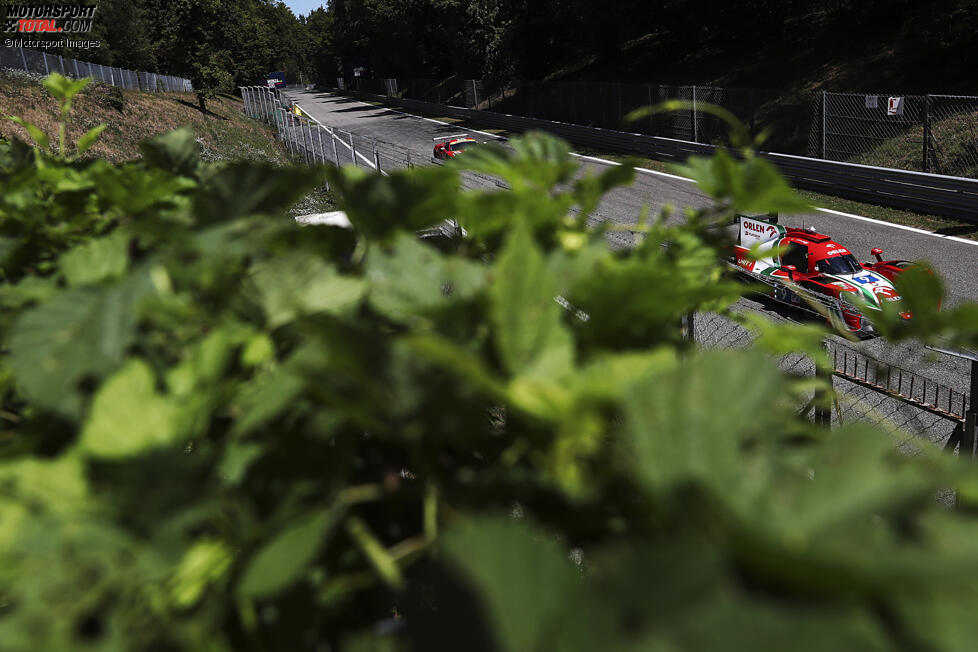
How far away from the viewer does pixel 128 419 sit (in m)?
0.46

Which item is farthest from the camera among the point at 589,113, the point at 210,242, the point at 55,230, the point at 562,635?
the point at 589,113

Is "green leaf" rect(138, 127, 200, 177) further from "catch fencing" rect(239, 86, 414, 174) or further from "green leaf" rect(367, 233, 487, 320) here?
"catch fencing" rect(239, 86, 414, 174)

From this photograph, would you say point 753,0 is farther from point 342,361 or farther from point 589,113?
point 342,361

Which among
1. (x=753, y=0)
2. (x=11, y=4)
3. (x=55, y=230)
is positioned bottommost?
(x=55, y=230)

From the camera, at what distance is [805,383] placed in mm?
639

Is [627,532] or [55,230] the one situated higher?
[55,230]

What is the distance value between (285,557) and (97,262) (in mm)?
377

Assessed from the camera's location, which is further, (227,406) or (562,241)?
(562,241)

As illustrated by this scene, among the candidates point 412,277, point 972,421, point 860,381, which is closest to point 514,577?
point 412,277

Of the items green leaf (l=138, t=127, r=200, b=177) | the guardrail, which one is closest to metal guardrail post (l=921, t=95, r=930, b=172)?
the guardrail

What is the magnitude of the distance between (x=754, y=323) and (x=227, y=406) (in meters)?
0.53

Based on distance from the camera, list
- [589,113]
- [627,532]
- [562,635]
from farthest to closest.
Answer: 1. [589,113]
2. [627,532]
3. [562,635]

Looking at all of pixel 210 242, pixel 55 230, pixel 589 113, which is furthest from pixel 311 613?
pixel 589 113

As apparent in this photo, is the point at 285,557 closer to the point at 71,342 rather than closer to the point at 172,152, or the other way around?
the point at 71,342
